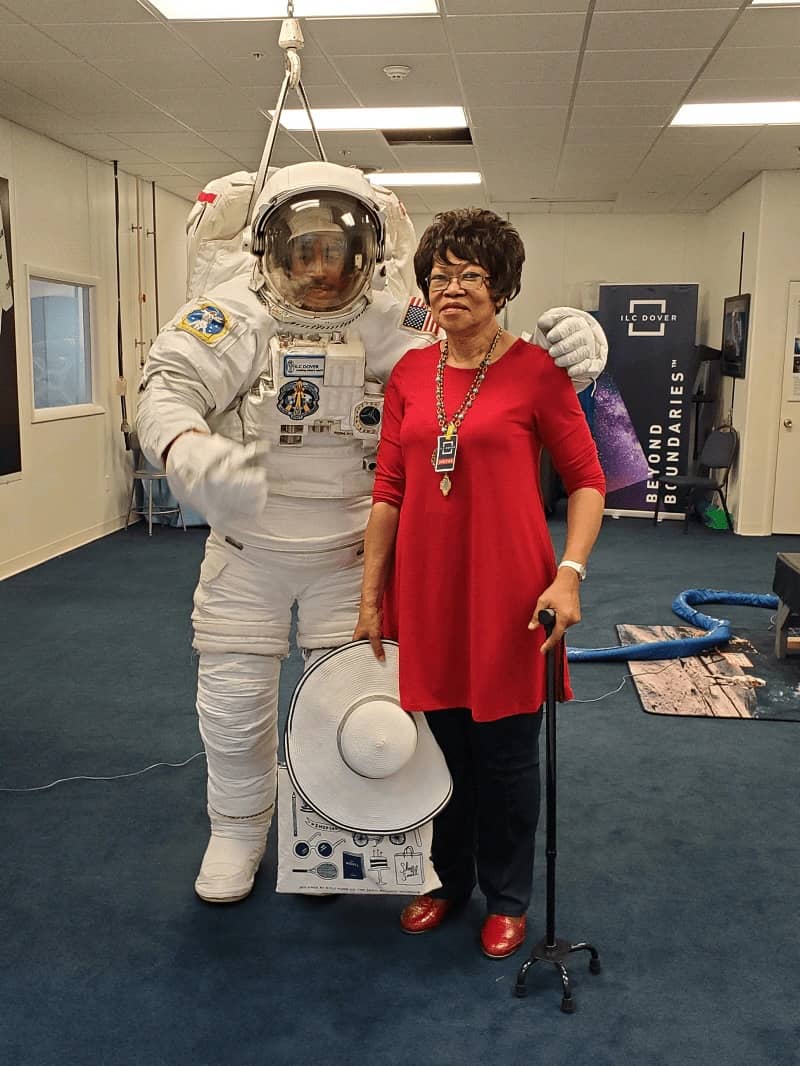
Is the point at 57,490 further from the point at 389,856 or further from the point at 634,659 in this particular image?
the point at 389,856

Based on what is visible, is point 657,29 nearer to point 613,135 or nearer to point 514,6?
point 514,6

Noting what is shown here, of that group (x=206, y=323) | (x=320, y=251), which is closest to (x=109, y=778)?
(x=206, y=323)

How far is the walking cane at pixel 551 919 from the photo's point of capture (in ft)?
6.79

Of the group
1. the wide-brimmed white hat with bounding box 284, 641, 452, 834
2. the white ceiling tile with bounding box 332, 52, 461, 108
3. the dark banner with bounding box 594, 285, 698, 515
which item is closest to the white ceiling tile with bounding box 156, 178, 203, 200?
the white ceiling tile with bounding box 332, 52, 461, 108

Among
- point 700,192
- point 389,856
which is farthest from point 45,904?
point 700,192

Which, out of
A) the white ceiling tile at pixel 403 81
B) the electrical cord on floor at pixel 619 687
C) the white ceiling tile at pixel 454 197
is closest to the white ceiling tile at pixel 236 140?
the white ceiling tile at pixel 403 81

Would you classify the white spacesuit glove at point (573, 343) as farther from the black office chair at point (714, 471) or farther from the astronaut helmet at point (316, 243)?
the black office chair at point (714, 471)

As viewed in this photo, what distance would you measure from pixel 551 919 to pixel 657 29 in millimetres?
3744

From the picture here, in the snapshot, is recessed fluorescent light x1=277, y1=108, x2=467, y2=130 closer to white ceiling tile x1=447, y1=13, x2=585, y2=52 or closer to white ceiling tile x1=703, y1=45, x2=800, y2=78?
white ceiling tile x1=447, y1=13, x2=585, y2=52

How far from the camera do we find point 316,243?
2096 mm

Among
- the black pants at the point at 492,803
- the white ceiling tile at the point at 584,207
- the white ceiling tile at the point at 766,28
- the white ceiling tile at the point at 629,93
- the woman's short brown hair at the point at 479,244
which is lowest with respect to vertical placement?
the black pants at the point at 492,803

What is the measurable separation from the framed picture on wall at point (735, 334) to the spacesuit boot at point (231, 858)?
6.39 meters

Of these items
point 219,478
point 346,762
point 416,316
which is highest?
point 416,316

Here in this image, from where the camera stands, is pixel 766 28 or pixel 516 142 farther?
pixel 516 142
